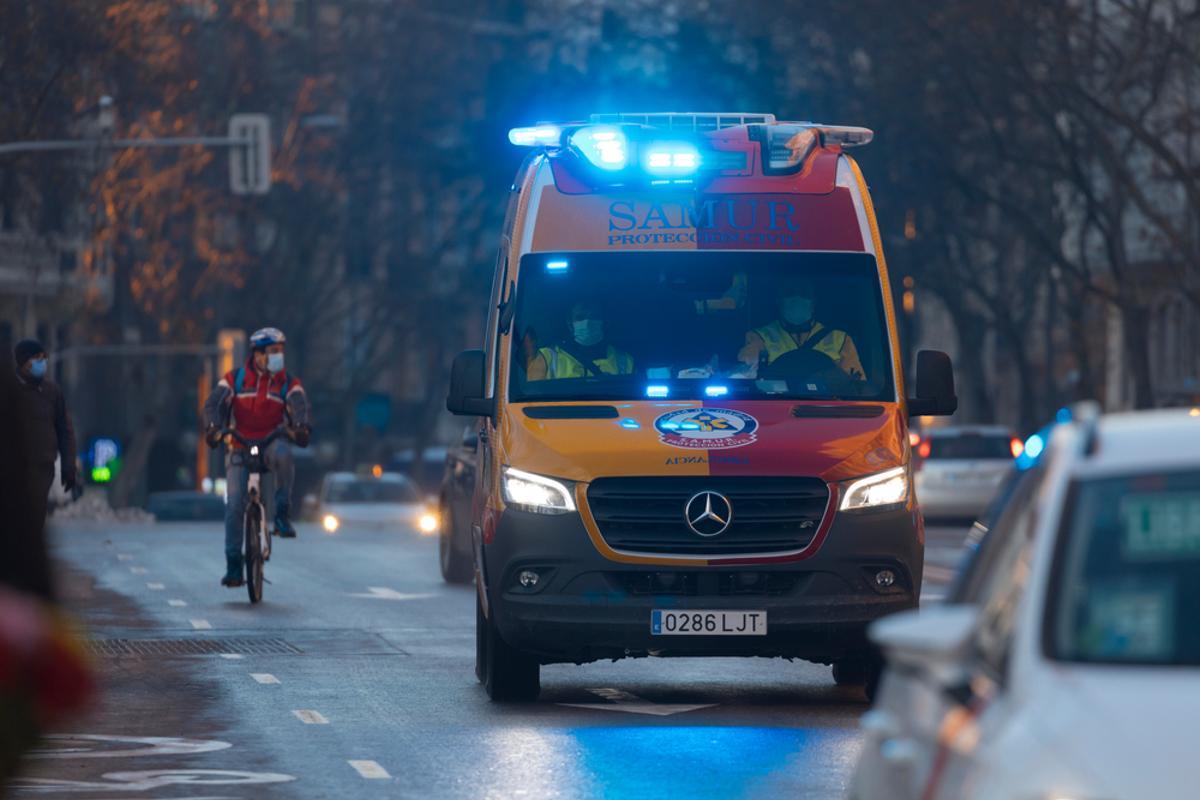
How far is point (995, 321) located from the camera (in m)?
55.2

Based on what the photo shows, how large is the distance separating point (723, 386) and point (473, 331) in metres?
97.4

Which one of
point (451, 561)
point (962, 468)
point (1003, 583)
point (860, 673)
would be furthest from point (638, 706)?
point (962, 468)

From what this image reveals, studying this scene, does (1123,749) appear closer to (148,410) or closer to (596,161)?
(596,161)

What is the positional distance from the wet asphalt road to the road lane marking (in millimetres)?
21

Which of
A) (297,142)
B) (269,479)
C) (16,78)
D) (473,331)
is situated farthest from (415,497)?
(473,331)

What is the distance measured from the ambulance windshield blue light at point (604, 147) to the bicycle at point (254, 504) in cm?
668

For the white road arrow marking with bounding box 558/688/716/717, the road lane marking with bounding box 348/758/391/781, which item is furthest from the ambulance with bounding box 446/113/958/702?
the road lane marking with bounding box 348/758/391/781

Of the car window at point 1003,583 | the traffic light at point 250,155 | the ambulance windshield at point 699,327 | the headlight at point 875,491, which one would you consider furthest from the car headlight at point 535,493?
the traffic light at point 250,155

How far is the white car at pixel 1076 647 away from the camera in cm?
476

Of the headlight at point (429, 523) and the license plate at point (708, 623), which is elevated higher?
the license plate at point (708, 623)

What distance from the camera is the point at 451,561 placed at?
23.8 metres

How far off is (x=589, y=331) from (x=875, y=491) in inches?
62.6

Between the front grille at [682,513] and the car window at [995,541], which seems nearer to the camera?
the car window at [995,541]

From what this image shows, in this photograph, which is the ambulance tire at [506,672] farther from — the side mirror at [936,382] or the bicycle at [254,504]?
the bicycle at [254,504]
